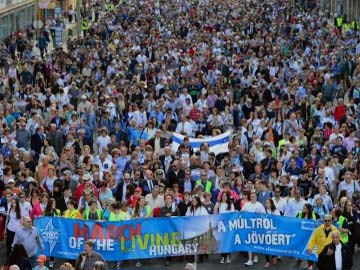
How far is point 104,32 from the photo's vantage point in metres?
45.7

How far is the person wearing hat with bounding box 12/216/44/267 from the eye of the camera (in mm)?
17688

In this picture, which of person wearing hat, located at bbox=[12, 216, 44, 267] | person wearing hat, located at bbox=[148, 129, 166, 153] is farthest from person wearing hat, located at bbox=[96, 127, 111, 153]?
person wearing hat, located at bbox=[12, 216, 44, 267]

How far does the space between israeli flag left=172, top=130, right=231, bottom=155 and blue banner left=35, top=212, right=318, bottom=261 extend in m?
5.18

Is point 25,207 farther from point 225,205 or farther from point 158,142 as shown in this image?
point 158,142

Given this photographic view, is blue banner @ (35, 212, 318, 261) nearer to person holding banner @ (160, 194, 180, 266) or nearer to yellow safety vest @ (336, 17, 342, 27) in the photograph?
person holding banner @ (160, 194, 180, 266)

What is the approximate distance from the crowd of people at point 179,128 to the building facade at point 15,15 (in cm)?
664

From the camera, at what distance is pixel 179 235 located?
18922 mm

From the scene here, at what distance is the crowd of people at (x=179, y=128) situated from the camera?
62.8 feet

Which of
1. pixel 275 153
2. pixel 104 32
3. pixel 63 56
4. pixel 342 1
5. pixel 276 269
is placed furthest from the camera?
pixel 342 1

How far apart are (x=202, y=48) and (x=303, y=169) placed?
18.6 metres

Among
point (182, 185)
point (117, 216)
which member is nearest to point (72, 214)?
point (117, 216)

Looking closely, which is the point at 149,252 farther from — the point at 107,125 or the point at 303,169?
the point at 107,125

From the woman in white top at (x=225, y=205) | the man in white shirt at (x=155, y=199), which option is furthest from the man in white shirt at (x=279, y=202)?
the man in white shirt at (x=155, y=199)

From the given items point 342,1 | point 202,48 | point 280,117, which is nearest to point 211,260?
point 280,117
